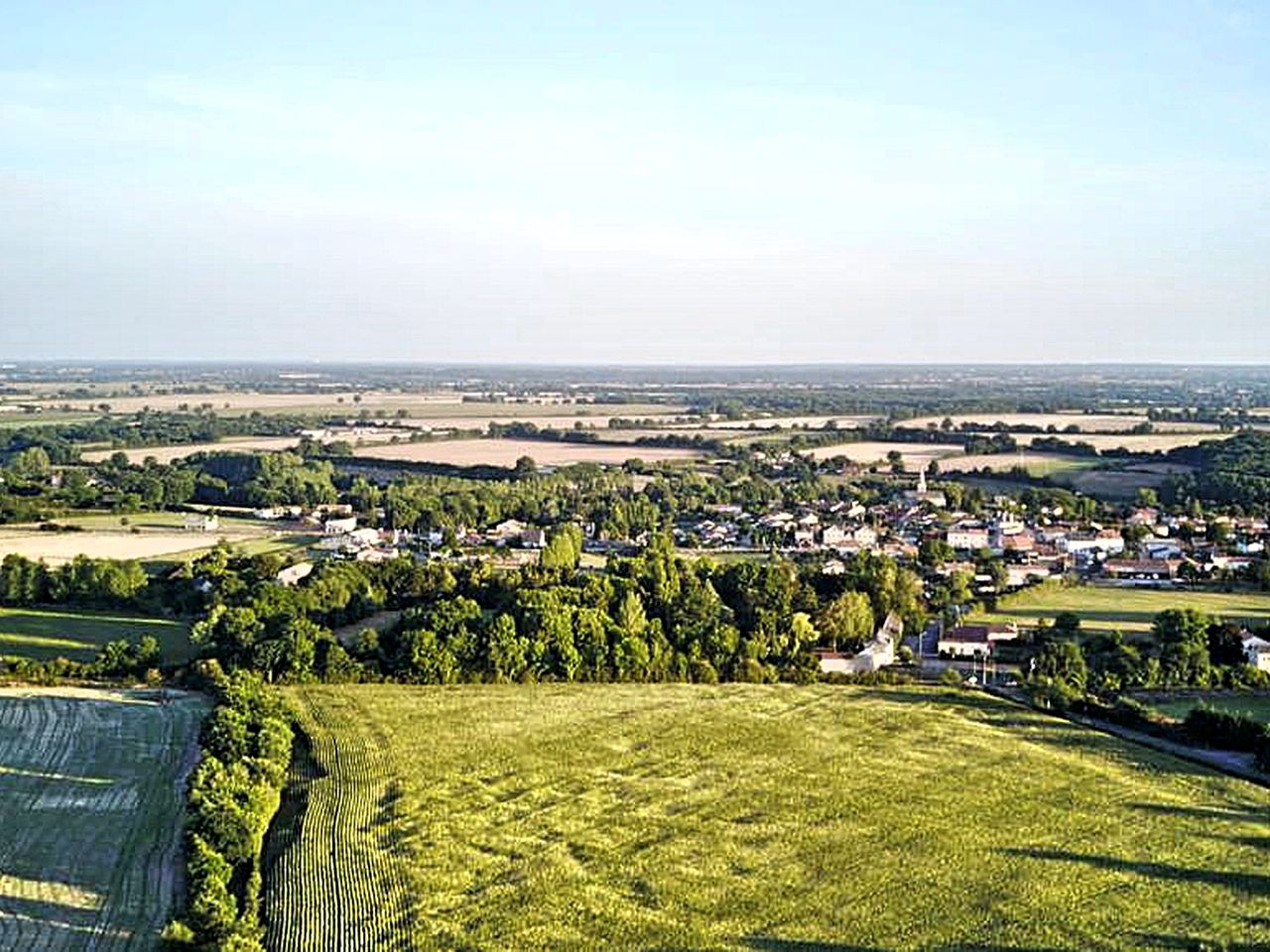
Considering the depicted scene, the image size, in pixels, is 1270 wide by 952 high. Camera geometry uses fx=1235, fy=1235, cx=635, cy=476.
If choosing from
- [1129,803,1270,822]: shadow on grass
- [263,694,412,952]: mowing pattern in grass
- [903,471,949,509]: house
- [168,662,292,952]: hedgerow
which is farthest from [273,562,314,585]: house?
[903,471,949,509]: house

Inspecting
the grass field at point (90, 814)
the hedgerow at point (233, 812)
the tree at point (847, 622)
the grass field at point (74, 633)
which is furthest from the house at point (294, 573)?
the tree at point (847, 622)

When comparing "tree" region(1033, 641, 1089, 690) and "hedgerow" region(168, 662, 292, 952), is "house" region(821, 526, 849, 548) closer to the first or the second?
"tree" region(1033, 641, 1089, 690)

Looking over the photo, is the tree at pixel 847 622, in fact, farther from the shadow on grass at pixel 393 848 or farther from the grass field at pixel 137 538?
the grass field at pixel 137 538

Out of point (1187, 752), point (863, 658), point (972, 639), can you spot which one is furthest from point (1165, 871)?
point (972, 639)

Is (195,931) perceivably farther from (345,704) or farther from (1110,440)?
(1110,440)

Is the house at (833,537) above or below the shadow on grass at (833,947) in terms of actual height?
below

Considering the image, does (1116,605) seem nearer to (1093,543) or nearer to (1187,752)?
(1093,543)

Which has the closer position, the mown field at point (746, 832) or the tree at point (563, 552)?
the mown field at point (746, 832)
